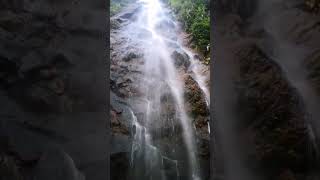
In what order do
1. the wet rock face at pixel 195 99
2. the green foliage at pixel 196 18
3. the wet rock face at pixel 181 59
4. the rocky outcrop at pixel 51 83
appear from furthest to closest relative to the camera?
the green foliage at pixel 196 18, the wet rock face at pixel 181 59, the wet rock face at pixel 195 99, the rocky outcrop at pixel 51 83

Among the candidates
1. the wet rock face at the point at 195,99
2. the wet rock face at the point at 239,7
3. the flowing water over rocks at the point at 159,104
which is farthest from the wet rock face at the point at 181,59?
the wet rock face at the point at 239,7

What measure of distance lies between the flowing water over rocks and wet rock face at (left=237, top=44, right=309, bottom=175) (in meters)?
2.23

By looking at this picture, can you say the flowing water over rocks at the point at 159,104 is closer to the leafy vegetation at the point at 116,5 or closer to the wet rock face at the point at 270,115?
the leafy vegetation at the point at 116,5

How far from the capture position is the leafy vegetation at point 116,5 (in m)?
10.6

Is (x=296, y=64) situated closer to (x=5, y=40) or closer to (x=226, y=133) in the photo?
(x=226, y=133)

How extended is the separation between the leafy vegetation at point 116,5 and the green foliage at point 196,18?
4.75 ft

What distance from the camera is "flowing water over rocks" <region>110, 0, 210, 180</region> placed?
7031 mm

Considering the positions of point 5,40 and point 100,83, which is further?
point 100,83

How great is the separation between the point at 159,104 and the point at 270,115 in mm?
3189

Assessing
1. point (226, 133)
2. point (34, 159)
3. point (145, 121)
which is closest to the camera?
point (34, 159)

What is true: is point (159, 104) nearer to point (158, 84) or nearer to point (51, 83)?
point (158, 84)

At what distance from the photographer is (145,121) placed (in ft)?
24.7

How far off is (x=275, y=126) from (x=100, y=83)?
2323 mm

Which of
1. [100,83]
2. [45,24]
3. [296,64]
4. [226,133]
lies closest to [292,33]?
[296,64]
